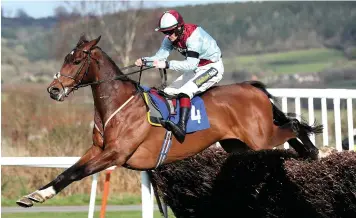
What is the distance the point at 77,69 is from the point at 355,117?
8.80 metres

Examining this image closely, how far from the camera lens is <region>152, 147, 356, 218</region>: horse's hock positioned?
25.3ft

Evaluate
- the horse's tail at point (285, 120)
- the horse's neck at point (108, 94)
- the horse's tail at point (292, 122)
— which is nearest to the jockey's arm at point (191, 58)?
the horse's neck at point (108, 94)

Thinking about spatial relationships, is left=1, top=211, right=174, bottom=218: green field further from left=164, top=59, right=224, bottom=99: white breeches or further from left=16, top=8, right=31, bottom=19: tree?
left=16, top=8, right=31, bottom=19: tree

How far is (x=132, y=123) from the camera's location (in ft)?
27.6

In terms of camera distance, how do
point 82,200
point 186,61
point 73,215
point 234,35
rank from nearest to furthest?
point 186,61 < point 73,215 < point 82,200 < point 234,35

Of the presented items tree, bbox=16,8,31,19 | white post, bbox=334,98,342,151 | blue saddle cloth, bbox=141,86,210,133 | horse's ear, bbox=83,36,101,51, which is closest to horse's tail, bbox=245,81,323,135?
white post, bbox=334,98,342,151

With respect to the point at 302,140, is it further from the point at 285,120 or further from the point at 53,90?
the point at 53,90

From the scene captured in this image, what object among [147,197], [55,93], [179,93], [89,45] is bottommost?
[147,197]

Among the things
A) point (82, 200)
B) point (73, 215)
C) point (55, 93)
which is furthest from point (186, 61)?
point (82, 200)

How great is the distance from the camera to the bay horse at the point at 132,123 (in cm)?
815

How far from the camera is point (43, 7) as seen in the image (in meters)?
34.8

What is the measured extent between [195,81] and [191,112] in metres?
0.31

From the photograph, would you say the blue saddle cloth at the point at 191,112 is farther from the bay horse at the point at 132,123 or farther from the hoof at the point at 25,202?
the hoof at the point at 25,202

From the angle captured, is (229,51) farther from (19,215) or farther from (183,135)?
(183,135)
